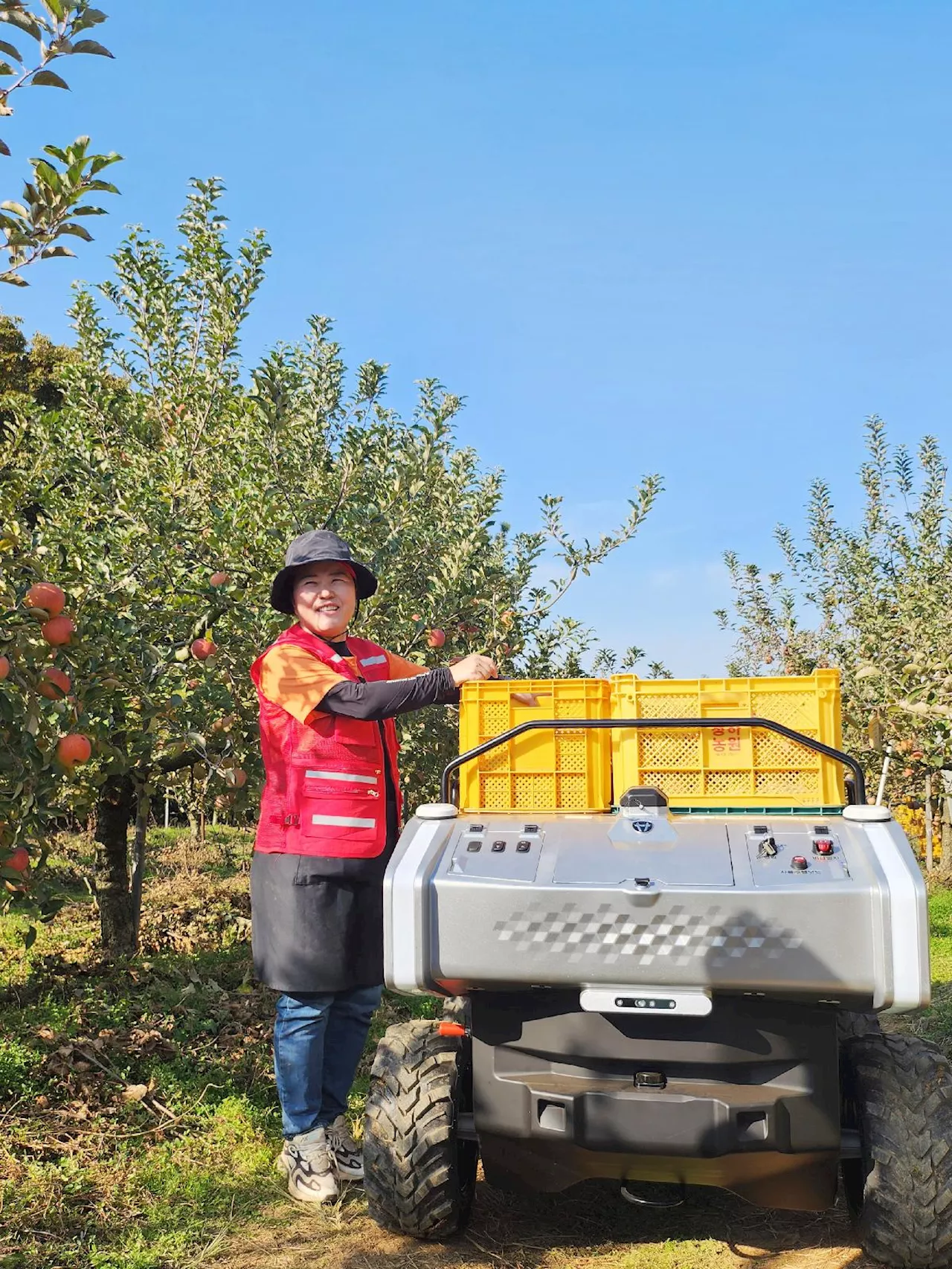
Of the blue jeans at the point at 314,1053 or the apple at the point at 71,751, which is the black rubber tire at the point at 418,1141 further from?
the apple at the point at 71,751

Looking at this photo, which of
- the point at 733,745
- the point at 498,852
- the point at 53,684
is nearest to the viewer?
the point at 498,852

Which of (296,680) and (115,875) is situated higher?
(296,680)

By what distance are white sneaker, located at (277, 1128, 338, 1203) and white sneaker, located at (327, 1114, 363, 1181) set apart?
0.03 meters

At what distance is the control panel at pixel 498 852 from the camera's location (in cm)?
281

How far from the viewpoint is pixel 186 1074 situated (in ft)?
15.4

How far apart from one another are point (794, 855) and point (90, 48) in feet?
8.63

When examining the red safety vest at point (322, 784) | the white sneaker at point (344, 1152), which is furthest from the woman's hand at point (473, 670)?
the white sneaker at point (344, 1152)

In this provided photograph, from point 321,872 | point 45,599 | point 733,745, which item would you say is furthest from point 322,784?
point 733,745

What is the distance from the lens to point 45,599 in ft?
11.2

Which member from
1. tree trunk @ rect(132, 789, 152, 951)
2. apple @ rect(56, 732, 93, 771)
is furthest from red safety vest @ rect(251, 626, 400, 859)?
tree trunk @ rect(132, 789, 152, 951)

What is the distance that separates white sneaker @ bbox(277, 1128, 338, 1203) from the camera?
140 inches

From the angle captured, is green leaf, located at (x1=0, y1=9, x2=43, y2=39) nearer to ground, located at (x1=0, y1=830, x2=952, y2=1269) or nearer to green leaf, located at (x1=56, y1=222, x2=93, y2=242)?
green leaf, located at (x1=56, y1=222, x2=93, y2=242)

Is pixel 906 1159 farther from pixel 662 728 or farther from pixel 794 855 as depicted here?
pixel 662 728

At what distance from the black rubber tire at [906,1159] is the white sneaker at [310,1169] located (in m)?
1.67
